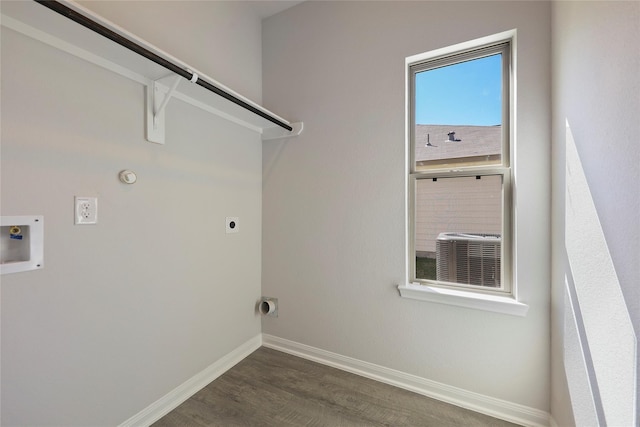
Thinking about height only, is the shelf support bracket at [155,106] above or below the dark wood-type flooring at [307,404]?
above

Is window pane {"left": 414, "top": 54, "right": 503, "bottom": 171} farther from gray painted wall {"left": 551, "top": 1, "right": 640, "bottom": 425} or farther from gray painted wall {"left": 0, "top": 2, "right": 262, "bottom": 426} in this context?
gray painted wall {"left": 0, "top": 2, "right": 262, "bottom": 426}

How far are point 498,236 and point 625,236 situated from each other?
0.94 m

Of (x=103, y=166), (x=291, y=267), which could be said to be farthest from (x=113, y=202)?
(x=291, y=267)

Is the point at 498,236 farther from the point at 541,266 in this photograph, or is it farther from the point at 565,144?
the point at 565,144

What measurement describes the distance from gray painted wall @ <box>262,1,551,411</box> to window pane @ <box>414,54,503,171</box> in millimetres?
162

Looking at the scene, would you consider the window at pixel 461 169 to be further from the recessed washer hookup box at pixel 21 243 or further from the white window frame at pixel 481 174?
the recessed washer hookup box at pixel 21 243

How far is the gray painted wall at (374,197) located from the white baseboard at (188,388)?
0.99ft

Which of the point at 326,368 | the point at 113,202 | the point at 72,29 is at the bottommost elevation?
the point at 326,368

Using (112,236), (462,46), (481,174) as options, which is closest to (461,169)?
(481,174)

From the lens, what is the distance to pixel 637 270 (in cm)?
69

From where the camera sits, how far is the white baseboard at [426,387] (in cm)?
151

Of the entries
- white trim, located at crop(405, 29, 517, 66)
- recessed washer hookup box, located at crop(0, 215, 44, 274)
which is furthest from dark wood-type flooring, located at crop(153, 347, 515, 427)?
white trim, located at crop(405, 29, 517, 66)

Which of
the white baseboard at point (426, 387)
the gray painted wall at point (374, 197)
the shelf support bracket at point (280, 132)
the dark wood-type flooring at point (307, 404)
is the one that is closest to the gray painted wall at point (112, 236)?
the dark wood-type flooring at point (307, 404)

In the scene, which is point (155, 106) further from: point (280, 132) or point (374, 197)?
point (374, 197)
